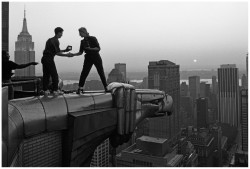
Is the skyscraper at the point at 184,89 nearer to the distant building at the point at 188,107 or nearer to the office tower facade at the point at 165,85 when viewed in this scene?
the distant building at the point at 188,107

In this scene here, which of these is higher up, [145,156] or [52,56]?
[52,56]

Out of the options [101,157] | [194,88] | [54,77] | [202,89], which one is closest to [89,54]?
[54,77]

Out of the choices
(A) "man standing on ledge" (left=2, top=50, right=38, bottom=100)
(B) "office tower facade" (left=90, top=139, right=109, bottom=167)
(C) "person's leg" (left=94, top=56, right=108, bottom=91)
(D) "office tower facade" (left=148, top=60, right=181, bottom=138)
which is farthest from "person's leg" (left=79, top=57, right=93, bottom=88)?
(D) "office tower facade" (left=148, top=60, right=181, bottom=138)

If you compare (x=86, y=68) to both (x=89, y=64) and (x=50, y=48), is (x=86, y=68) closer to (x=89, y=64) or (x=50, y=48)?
(x=89, y=64)

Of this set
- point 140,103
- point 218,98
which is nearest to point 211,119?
point 218,98

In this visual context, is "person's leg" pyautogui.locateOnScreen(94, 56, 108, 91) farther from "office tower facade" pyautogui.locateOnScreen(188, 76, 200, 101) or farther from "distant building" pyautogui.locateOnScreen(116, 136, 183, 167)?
"office tower facade" pyautogui.locateOnScreen(188, 76, 200, 101)

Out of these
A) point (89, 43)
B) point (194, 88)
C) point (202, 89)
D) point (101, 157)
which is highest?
point (89, 43)

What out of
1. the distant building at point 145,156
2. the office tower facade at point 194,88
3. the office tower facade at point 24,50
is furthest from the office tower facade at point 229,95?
the office tower facade at point 24,50
